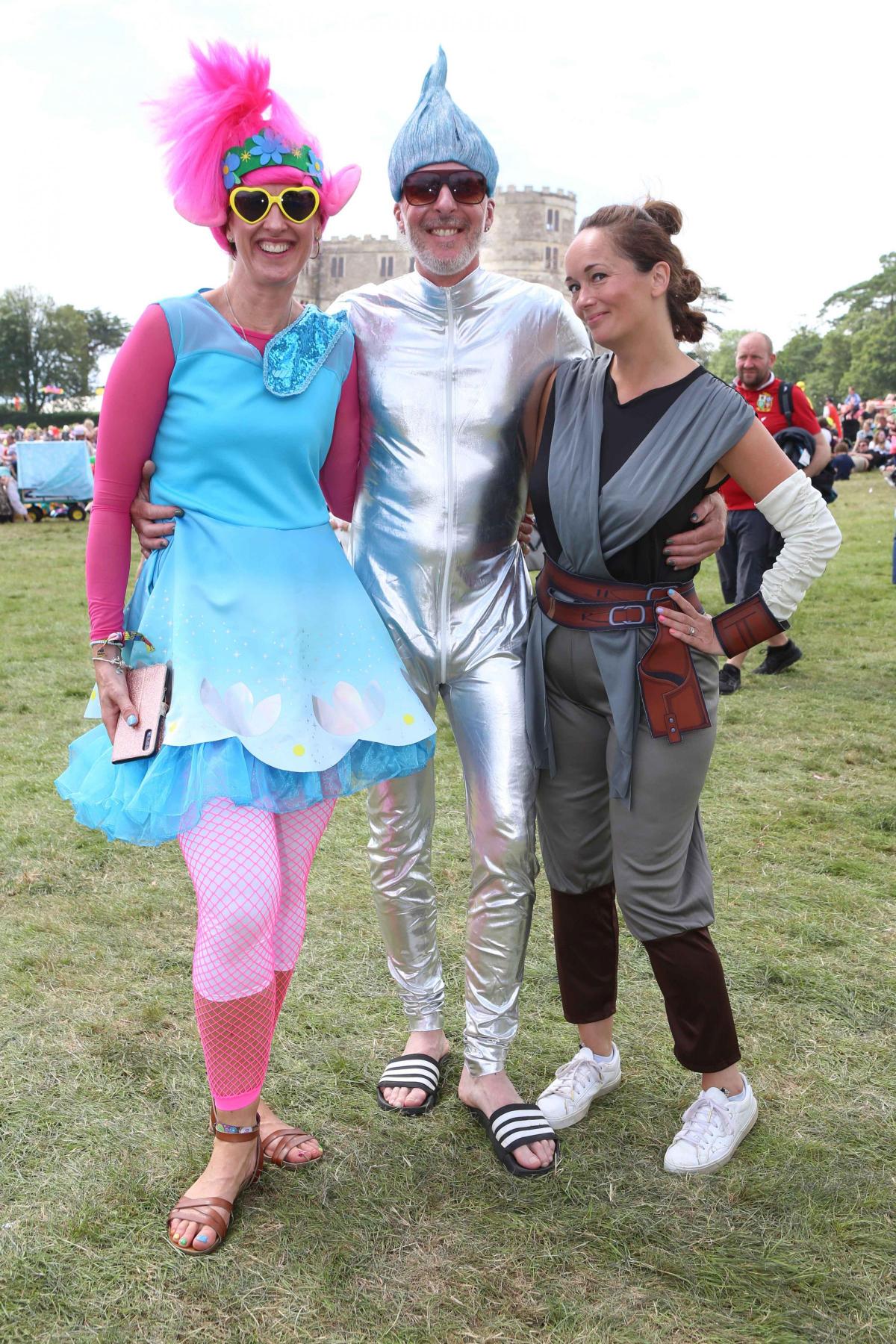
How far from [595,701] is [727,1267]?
120cm

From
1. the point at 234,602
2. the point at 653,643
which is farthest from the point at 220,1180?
the point at 653,643

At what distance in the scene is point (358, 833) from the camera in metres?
4.87

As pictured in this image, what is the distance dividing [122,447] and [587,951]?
164 centimetres

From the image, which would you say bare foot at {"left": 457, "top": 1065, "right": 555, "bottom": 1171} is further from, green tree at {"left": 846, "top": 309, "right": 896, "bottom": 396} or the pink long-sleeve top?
green tree at {"left": 846, "top": 309, "right": 896, "bottom": 396}

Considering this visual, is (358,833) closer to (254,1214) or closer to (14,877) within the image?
(14,877)

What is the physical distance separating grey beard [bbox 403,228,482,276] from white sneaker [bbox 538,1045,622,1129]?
1970mm

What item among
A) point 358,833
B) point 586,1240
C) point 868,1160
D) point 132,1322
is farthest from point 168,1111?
point 358,833

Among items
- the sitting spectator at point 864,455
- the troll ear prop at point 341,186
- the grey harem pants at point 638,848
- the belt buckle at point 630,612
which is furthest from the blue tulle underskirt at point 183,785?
the sitting spectator at point 864,455

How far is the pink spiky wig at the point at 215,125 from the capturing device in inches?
95.3

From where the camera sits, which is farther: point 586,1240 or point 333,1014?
point 333,1014

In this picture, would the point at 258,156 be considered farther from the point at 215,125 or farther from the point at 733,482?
the point at 733,482

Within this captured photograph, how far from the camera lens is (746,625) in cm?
256

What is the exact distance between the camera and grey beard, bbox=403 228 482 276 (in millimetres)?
2646

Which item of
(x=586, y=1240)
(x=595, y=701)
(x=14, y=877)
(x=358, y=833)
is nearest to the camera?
(x=586, y=1240)
